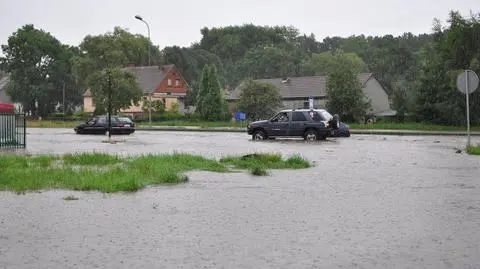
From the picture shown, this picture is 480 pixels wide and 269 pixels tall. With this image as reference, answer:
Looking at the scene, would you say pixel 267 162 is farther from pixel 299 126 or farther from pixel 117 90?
pixel 117 90

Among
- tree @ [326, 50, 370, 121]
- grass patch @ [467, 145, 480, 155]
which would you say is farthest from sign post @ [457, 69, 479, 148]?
tree @ [326, 50, 370, 121]

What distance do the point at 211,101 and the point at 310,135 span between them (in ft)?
116

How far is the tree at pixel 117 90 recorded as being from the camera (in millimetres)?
67688

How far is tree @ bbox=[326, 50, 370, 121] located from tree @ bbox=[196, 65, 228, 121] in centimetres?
1686

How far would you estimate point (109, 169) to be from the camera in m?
14.2

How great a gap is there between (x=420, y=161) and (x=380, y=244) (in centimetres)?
1127

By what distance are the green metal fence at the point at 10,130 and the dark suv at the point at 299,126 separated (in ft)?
37.6

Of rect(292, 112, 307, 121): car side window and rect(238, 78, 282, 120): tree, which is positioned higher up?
rect(238, 78, 282, 120): tree

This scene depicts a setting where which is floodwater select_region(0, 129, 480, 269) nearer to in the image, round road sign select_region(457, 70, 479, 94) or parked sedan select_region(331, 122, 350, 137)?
round road sign select_region(457, 70, 479, 94)

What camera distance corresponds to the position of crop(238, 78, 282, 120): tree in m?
57.5

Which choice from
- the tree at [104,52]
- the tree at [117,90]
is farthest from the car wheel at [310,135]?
the tree at [104,52]

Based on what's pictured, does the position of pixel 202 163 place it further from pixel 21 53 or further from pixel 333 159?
pixel 21 53

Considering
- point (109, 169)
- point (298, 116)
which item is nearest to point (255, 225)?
point (109, 169)

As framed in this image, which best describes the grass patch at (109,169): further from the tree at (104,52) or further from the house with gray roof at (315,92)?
the tree at (104,52)
